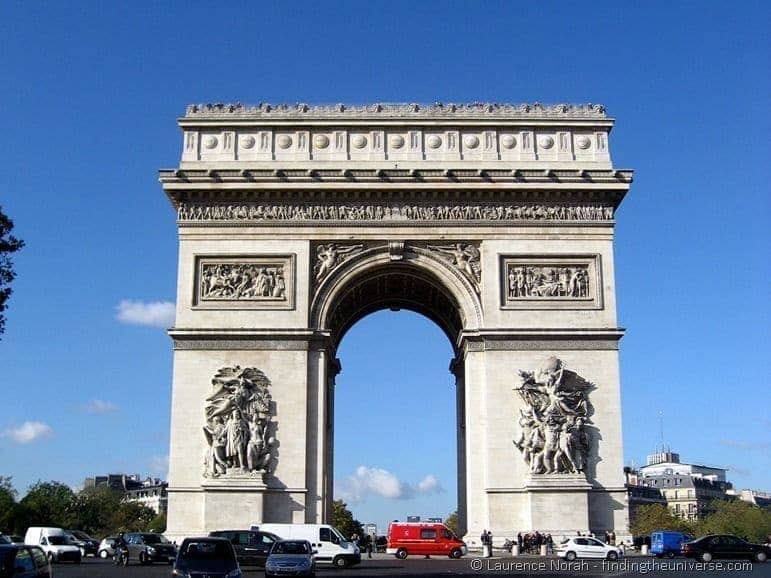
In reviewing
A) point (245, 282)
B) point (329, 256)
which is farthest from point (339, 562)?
point (329, 256)

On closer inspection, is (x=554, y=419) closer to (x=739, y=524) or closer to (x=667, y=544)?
(x=667, y=544)

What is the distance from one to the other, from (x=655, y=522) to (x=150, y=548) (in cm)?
5786

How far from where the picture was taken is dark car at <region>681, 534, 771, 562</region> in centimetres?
3572

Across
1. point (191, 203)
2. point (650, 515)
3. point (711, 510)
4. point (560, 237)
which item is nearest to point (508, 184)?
point (560, 237)

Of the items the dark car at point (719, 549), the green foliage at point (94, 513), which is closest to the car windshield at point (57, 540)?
the dark car at point (719, 549)

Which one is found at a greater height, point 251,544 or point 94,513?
point 94,513

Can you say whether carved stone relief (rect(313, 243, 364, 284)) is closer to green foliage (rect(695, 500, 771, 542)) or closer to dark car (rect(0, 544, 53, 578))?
dark car (rect(0, 544, 53, 578))

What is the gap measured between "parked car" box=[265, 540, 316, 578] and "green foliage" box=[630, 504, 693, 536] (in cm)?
5884

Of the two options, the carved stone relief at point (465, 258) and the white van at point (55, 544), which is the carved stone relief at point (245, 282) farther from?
the white van at point (55, 544)

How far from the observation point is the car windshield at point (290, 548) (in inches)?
1008

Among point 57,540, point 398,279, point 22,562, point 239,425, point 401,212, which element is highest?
point 401,212

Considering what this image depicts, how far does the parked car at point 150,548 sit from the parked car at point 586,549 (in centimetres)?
1281

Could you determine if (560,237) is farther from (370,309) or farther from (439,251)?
(370,309)

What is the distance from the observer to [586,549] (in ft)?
105
